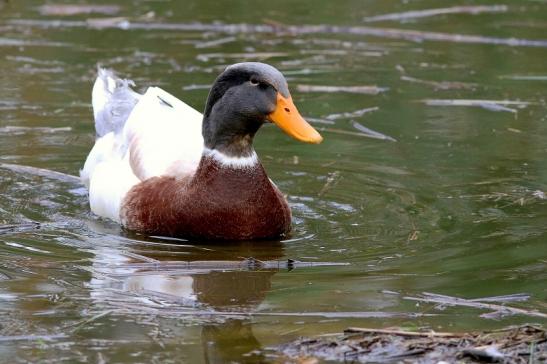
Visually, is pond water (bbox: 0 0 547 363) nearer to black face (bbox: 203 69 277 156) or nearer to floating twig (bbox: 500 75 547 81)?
floating twig (bbox: 500 75 547 81)

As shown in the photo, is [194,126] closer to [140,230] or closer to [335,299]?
[140,230]

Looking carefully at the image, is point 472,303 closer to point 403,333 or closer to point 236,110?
point 403,333

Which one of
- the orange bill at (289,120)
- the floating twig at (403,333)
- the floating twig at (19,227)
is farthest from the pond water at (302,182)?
the orange bill at (289,120)

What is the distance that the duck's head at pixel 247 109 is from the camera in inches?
291

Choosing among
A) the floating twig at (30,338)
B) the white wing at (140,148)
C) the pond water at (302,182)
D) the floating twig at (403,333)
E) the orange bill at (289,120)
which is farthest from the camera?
the white wing at (140,148)

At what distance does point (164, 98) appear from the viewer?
29.2ft

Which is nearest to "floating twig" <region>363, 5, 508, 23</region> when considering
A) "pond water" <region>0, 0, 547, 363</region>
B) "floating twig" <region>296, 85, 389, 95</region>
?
"pond water" <region>0, 0, 547, 363</region>

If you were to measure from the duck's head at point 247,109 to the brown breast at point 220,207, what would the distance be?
0.54 ft

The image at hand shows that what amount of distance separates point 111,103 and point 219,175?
2.24 m

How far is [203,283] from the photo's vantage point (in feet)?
21.0

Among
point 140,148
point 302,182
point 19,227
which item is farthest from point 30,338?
point 302,182

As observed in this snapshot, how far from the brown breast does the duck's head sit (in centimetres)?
17

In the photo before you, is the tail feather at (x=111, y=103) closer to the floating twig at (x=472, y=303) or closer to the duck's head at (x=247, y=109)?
the duck's head at (x=247, y=109)

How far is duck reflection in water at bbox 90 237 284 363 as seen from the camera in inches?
213
